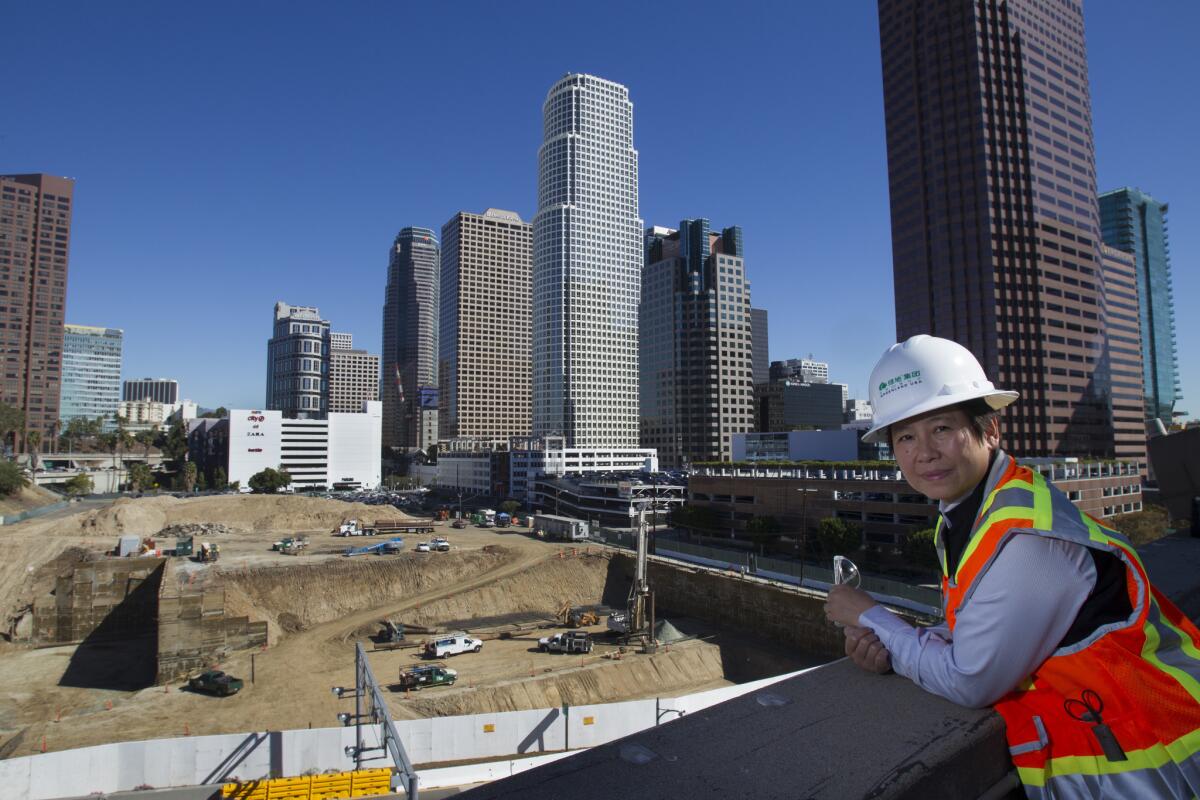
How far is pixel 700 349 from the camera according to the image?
131 m

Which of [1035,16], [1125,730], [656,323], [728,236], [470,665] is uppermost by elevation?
[1035,16]

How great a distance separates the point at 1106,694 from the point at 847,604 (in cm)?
113

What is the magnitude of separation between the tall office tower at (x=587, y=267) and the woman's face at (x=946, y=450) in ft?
476

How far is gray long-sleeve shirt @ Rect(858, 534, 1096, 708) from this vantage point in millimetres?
2219

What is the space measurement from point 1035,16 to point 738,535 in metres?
89.6

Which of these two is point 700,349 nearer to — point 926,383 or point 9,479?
point 9,479

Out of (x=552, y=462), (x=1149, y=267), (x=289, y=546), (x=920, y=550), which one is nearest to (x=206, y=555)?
(x=289, y=546)

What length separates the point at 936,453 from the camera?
9.82 feet

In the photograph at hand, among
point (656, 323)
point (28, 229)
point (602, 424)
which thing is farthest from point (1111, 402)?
point (28, 229)

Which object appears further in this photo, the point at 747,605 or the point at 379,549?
the point at 379,549

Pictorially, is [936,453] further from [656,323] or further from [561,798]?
[656,323]

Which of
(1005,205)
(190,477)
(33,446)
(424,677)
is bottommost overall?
(424,677)

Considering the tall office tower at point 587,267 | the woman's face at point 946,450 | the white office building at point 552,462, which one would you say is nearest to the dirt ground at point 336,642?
the woman's face at point 946,450

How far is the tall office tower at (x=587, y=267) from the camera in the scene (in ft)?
503
